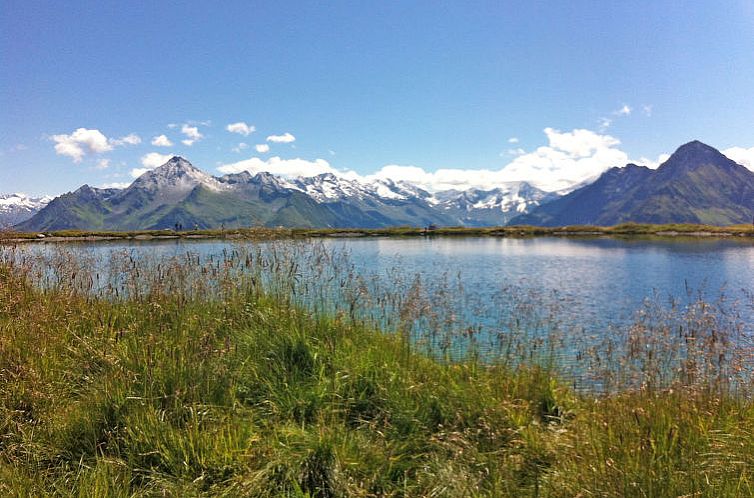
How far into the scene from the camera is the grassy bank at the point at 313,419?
15.2 feet

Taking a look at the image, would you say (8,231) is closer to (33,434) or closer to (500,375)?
(33,434)

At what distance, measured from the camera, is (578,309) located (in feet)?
85.7

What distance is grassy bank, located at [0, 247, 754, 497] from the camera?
4633 millimetres

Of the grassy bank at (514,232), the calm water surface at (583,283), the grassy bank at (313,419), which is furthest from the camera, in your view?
the grassy bank at (514,232)

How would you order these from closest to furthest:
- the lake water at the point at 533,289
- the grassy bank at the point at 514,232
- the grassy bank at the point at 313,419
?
1. the grassy bank at the point at 313,419
2. the lake water at the point at 533,289
3. the grassy bank at the point at 514,232

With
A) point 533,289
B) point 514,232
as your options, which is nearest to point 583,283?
point 533,289

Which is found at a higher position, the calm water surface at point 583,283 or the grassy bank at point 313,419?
the grassy bank at point 313,419

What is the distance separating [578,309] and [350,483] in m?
25.2

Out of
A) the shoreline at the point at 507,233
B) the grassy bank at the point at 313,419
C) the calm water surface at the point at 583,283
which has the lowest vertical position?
Result: the calm water surface at the point at 583,283

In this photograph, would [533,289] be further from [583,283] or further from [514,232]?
[514,232]

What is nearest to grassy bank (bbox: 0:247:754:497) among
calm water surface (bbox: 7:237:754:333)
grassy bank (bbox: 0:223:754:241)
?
calm water surface (bbox: 7:237:754:333)

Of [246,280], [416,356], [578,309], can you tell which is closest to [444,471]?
[416,356]

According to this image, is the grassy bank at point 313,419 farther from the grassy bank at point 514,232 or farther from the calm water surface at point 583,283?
the grassy bank at point 514,232

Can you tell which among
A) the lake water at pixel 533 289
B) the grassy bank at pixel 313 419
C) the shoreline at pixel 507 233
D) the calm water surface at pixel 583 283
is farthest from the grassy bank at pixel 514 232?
the grassy bank at pixel 313 419
